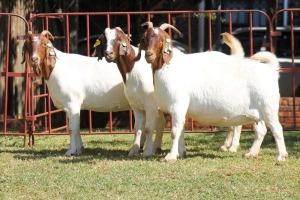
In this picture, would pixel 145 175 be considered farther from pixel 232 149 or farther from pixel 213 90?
pixel 232 149

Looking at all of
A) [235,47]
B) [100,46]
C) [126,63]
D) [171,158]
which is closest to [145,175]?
[171,158]

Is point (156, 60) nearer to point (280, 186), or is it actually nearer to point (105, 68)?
point (105, 68)

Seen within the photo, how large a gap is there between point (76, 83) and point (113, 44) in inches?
39.7

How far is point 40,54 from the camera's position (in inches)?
444

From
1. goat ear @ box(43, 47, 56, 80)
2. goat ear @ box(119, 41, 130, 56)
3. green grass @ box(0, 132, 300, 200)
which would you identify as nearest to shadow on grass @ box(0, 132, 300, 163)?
green grass @ box(0, 132, 300, 200)

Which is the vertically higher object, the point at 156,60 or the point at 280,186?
the point at 156,60

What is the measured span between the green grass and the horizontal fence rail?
1.44 m

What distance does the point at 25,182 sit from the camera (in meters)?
9.30

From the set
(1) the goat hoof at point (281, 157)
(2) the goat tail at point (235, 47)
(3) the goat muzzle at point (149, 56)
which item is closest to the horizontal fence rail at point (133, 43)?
(2) the goat tail at point (235, 47)

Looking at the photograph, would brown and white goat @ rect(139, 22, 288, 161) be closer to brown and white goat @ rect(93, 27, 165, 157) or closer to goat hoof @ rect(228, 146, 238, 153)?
brown and white goat @ rect(93, 27, 165, 157)

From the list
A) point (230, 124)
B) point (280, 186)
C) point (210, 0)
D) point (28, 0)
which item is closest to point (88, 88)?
point (230, 124)

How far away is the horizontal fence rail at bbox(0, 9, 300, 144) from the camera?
1292 centimetres

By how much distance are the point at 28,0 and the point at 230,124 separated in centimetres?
750

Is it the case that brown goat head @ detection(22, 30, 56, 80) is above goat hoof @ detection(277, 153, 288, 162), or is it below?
above
